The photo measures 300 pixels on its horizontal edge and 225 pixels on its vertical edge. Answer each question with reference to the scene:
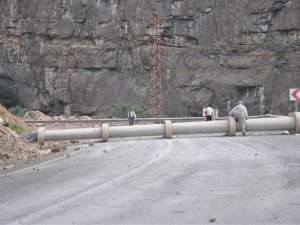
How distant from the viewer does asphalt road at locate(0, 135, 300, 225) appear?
8.66 m

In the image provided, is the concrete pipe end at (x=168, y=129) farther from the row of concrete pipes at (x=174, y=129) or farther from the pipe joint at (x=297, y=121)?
the pipe joint at (x=297, y=121)

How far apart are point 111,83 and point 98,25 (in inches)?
302

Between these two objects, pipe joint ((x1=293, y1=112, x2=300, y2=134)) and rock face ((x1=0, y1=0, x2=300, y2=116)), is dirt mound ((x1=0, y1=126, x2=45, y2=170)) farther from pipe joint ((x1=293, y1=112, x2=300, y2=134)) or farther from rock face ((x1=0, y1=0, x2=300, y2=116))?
rock face ((x1=0, y1=0, x2=300, y2=116))

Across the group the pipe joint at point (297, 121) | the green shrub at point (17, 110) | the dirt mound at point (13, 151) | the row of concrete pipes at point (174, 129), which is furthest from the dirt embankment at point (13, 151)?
the green shrub at point (17, 110)

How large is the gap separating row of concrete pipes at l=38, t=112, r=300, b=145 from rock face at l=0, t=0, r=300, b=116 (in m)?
38.6

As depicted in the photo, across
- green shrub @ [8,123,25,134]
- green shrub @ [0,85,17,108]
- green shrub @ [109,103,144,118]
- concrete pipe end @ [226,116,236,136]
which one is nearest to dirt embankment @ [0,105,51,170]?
green shrub @ [8,123,25,134]

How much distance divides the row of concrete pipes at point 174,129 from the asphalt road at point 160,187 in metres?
4.59

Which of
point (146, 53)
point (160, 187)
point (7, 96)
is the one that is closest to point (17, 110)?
point (7, 96)

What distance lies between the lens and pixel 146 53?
232 ft

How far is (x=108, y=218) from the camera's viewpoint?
28.2 feet

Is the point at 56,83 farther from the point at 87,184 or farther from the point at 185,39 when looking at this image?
the point at 87,184

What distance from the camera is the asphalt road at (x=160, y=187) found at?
28.4 feet

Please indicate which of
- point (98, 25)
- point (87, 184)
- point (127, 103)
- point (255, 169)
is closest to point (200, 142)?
point (255, 169)

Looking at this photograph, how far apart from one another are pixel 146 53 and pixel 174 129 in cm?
4804
